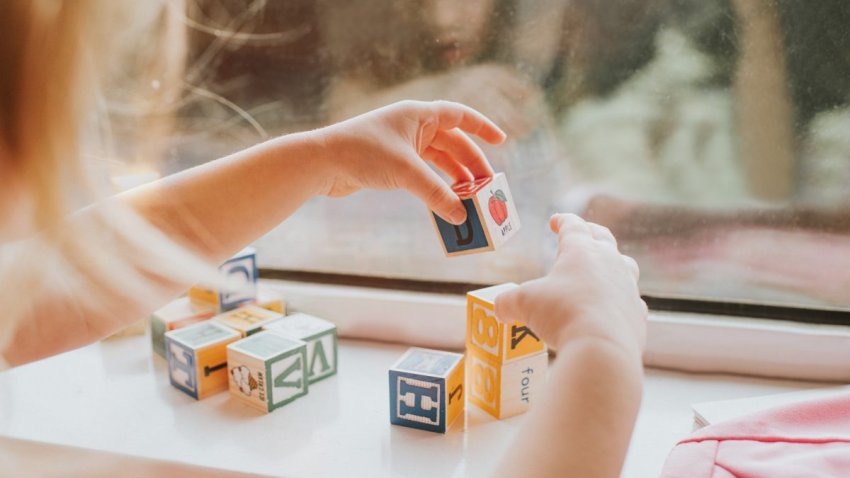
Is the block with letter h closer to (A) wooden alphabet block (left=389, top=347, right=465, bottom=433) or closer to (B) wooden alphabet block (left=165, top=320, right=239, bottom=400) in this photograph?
(A) wooden alphabet block (left=389, top=347, right=465, bottom=433)

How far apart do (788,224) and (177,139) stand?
0.99m

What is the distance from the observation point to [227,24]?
111cm

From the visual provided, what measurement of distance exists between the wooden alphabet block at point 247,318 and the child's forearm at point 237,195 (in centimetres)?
18

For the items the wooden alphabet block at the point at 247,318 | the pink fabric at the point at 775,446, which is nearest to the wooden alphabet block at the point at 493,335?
the pink fabric at the point at 775,446

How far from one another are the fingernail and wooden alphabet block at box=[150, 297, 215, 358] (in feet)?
1.55

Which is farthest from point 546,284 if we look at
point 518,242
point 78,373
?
point 78,373

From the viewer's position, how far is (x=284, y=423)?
0.87m

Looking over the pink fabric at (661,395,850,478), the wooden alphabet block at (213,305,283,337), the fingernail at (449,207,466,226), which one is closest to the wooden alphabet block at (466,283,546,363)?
the fingernail at (449,207,466,226)

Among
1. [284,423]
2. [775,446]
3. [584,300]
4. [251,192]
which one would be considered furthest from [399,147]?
[775,446]

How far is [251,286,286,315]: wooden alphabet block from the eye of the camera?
1063 mm

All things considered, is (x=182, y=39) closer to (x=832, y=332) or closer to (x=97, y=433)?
(x=97, y=433)

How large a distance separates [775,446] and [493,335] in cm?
32

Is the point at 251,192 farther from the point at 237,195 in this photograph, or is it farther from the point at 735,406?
the point at 735,406

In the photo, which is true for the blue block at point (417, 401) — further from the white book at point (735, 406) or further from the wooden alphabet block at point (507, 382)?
the white book at point (735, 406)
